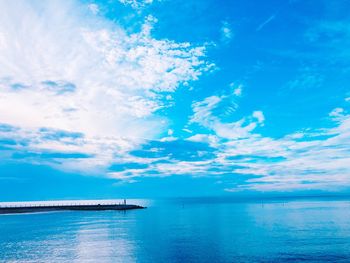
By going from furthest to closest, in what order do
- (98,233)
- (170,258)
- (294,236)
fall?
(98,233)
(294,236)
(170,258)

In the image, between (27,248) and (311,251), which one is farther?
(27,248)

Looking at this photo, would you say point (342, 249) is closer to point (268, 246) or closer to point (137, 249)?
point (268, 246)

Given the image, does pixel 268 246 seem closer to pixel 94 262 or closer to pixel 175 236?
pixel 175 236

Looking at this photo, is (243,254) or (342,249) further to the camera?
(342,249)

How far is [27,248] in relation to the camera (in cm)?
5947

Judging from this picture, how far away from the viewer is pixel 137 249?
57.0 metres

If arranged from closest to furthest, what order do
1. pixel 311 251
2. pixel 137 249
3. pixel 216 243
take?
1. pixel 311 251
2. pixel 137 249
3. pixel 216 243

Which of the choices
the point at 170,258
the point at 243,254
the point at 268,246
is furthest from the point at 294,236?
the point at 170,258

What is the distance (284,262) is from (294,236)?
26.3 meters

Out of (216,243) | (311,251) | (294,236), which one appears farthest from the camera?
(294,236)

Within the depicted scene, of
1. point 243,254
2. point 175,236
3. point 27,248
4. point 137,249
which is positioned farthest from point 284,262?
point 27,248

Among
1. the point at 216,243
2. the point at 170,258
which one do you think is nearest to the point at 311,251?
the point at 216,243

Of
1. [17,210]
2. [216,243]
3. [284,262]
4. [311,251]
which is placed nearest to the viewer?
[284,262]

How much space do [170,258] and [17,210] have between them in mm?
137551
